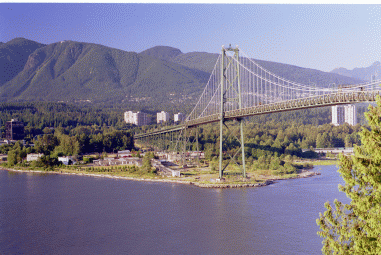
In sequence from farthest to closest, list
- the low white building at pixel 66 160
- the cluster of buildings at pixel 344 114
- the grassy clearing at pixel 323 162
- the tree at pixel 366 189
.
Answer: the cluster of buildings at pixel 344 114
the low white building at pixel 66 160
the grassy clearing at pixel 323 162
the tree at pixel 366 189

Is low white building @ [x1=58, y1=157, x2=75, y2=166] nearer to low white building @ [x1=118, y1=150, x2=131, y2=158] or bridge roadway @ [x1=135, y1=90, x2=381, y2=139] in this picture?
low white building @ [x1=118, y1=150, x2=131, y2=158]

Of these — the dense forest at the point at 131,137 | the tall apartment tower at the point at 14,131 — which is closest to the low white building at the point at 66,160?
the dense forest at the point at 131,137

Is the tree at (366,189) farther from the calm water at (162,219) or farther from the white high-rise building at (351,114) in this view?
the white high-rise building at (351,114)

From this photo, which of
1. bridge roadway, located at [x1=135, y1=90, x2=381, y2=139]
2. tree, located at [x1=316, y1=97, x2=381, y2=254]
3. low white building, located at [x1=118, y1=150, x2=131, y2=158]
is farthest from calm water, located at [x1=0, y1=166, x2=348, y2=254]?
low white building, located at [x1=118, y1=150, x2=131, y2=158]

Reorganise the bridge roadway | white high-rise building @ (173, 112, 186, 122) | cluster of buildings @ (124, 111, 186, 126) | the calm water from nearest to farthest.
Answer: the calm water → the bridge roadway → white high-rise building @ (173, 112, 186, 122) → cluster of buildings @ (124, 111, 186, 126)

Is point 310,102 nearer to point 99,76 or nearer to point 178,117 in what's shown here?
point 178,117

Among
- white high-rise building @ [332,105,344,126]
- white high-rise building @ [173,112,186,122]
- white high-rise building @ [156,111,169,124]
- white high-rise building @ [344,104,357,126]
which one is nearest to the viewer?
white high-rise building @ [344,104,357,126]
